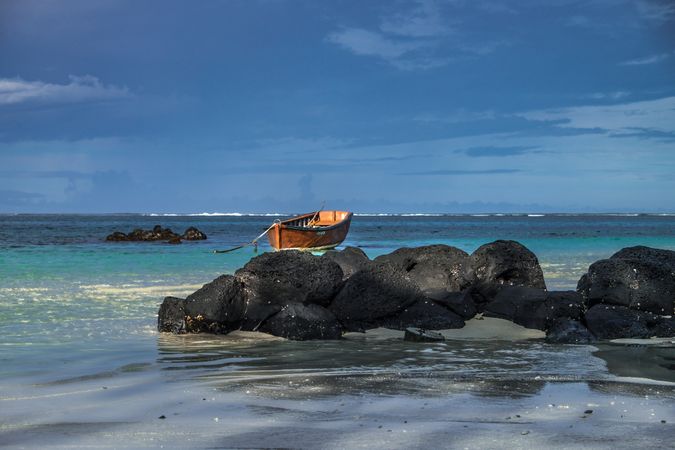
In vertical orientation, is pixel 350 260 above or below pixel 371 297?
above

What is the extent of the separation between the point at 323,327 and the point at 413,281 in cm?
196

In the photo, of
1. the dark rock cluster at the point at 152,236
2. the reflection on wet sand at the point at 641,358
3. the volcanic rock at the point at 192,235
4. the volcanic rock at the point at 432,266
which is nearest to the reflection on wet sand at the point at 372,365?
the reflection on wet sand at the point at 641,358

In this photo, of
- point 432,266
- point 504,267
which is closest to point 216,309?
point 432,266

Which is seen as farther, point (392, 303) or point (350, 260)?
point (350, 260)

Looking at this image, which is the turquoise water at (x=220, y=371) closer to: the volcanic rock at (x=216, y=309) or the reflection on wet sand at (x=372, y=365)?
the reflection on wet sand at (x=372, y=365)

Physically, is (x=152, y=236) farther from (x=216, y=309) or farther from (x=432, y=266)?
(x=216, y=309)

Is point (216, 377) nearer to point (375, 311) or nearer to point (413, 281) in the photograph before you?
point (375, 311)

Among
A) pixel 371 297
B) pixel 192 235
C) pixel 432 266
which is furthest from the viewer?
pixel 192 235

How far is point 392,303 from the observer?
1078 cm

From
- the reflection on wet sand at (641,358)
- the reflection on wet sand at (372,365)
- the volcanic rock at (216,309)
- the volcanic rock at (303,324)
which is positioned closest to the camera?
the reflection on wet sand at (372,365)

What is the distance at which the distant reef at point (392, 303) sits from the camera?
32.7ft

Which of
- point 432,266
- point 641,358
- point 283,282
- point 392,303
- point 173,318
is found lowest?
point 641,358

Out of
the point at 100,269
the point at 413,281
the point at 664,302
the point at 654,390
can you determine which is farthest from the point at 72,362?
the point at 100,269

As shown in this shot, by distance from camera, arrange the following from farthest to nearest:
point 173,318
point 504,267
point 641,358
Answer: point 504,267 < point 173,318 < point 641,358
